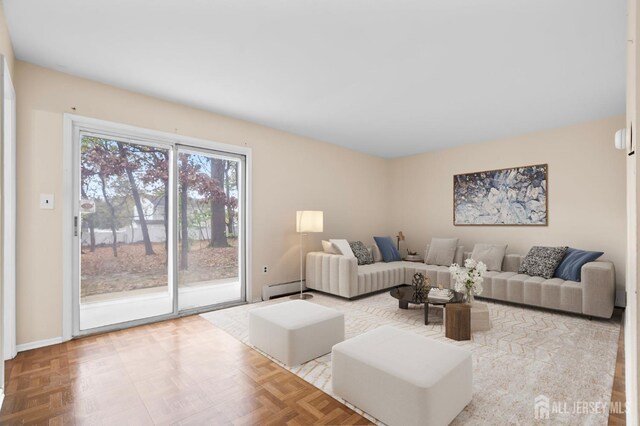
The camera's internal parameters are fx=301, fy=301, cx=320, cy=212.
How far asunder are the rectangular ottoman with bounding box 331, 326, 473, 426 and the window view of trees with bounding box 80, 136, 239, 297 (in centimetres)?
277

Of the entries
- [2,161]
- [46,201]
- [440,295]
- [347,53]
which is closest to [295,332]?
[440,295]

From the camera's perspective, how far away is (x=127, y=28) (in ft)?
7.71

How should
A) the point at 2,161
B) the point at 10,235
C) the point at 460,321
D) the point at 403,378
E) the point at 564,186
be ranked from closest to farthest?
the point at 403,378 < the point at 2,161 < the point at 10,235 < the point at 460,321 < the point at 564,186

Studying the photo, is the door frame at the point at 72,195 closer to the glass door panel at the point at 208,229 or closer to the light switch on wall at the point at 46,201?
the light switch on wall at the point at 46,201

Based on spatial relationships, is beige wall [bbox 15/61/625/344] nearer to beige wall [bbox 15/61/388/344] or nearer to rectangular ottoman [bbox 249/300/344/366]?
beige wall [bbox 15/61/388/344]

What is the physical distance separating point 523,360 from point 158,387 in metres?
2.96

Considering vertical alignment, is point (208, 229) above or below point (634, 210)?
below

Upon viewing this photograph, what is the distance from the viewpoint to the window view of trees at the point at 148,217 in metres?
3.37

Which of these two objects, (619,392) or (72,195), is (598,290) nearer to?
(619,392)

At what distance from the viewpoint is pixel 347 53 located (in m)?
2.69

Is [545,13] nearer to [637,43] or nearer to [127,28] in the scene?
[637,43]

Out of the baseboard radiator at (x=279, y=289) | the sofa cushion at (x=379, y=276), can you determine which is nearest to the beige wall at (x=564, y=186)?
the sofa cushion at (x=379, y=276)

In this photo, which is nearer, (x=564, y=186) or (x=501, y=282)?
(x=501, y=282)

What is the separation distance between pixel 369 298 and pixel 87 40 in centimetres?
447
